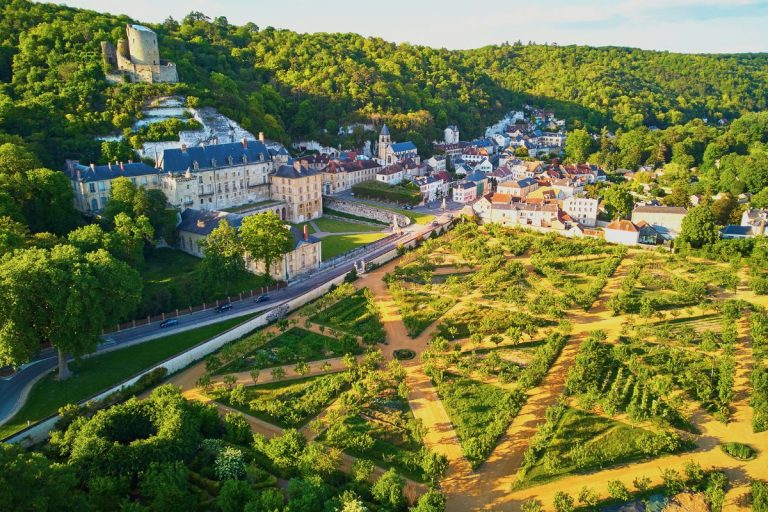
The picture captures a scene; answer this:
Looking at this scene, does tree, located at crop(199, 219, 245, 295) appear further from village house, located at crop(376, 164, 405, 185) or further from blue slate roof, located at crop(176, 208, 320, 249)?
village house, located at crop(376, 164, 405, 185)

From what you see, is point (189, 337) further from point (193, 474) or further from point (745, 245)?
point (745, 245)

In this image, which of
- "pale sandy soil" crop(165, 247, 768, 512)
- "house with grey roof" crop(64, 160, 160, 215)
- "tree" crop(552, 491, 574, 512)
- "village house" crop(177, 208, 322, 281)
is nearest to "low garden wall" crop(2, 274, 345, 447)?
"pale sandy soil" crop(165, 247, 768, 512)

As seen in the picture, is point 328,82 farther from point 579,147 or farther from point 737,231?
point 737,231

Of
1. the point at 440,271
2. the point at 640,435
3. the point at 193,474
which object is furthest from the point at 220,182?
the point at 640,435

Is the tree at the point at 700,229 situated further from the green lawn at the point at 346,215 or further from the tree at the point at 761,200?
the green lawn at the point at 346,215

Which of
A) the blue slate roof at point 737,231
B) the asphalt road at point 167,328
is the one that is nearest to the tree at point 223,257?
the asphalt road at point 167,328

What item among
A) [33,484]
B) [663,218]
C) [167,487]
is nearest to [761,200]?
[663,218]

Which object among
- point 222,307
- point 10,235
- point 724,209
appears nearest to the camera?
point 10,235
